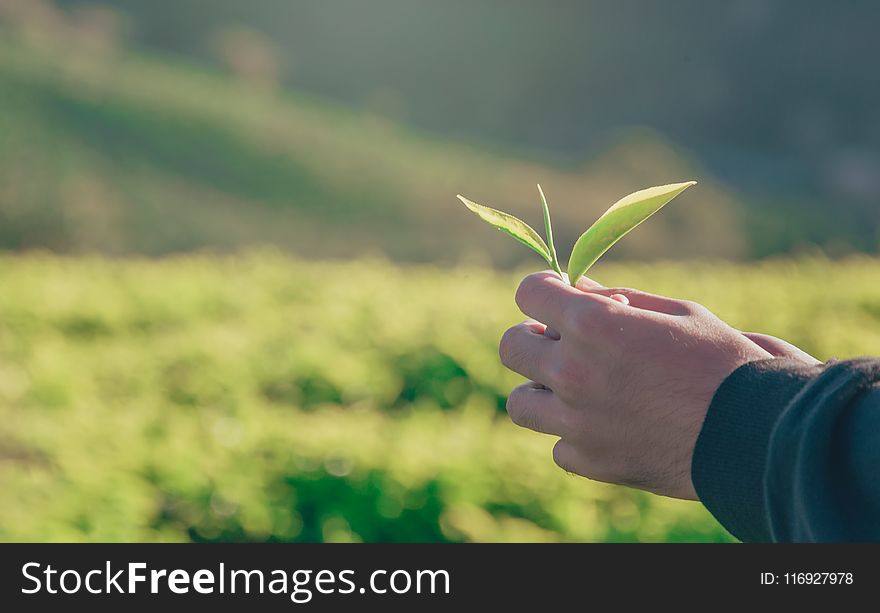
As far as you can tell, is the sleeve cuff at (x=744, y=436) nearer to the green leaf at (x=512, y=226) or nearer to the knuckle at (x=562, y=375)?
the knuckle at (x=562, y=375)

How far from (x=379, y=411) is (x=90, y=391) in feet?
5.35

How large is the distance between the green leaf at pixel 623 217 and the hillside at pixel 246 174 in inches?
446

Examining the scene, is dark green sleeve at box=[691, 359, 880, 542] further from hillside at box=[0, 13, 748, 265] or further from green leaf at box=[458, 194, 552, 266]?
hillside at box=[0, 13, 748, 265]

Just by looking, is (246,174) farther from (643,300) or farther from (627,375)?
(627,375)

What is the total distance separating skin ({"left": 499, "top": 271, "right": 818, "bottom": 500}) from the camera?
1451 mm

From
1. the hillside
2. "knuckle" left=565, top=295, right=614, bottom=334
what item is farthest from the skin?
the hillside

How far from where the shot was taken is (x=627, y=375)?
146 centimetres

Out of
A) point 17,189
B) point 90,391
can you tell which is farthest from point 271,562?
point 17,189

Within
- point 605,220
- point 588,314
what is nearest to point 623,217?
point 605,220

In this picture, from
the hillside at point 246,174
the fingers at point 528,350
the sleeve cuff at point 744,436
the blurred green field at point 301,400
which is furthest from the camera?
the hillside at point 246,174

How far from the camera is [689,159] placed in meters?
18.4

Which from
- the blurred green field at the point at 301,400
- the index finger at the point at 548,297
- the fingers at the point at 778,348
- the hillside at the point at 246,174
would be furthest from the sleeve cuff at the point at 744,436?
the hillside at the point at 246,174

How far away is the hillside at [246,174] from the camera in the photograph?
539 inches

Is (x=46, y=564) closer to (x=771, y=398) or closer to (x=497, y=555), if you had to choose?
(x=497, y=555)
